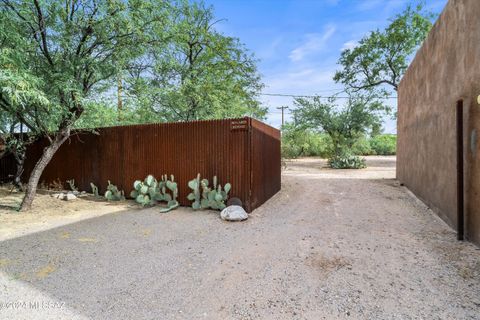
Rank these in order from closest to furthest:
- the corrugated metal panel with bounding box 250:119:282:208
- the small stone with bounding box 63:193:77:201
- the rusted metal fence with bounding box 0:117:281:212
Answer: the rusted metal fence with bounding box 0:117:281:212
the corrugated metal panel with bounding box 250:119:282:208
the small stone with bounding box 63:193:77:201

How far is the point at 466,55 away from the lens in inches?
135

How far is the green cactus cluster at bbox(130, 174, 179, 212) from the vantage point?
17.8 feet

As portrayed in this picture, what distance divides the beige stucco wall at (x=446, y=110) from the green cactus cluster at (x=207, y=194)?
3659 mm

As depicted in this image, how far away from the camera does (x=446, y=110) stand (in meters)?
4.15

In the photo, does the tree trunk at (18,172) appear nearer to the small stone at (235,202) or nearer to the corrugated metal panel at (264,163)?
the small stone at (235,202)

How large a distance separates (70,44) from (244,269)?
5.45m

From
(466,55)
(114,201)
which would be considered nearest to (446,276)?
(466,55)

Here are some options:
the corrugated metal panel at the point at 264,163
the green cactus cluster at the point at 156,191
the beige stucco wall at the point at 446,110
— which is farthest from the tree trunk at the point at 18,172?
the beige stucco wall at the point at 446,110

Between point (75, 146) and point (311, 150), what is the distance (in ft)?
67.8

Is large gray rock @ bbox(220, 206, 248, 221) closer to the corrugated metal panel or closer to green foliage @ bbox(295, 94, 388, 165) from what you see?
the corrugated metal panel

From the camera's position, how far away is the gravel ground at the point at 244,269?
2.04m

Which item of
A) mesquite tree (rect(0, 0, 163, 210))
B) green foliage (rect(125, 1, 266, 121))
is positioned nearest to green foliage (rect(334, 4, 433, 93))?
green foliage (rect(125, 1, 266, 121))

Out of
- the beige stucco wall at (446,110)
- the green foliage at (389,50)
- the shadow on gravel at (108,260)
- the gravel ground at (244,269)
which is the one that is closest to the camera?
the gravel ground at (244,269)

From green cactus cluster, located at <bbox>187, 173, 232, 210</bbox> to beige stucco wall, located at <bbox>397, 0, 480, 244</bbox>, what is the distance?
3.66 metres
